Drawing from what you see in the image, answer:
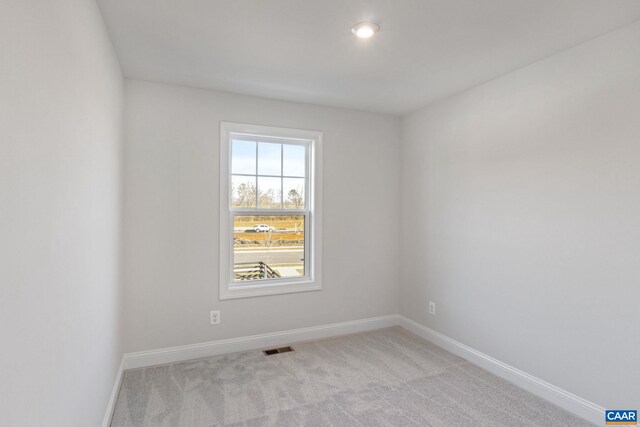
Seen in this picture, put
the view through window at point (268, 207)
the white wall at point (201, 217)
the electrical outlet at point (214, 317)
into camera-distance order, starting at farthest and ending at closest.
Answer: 1. the view through window at point (268, 207)
2. the electrical outlet at point (214, 317)
3. the white wall at point (201, 217)

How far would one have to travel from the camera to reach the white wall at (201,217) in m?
3.00

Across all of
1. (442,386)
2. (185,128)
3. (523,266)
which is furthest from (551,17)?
(185,128)

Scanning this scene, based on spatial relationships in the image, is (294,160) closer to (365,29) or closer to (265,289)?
(265,289)

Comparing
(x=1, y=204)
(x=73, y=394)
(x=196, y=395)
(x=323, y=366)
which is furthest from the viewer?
(x=323, y=366)

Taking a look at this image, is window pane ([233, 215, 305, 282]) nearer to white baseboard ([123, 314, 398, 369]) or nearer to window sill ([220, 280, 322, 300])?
window sill ([220, 280, 322, 300])

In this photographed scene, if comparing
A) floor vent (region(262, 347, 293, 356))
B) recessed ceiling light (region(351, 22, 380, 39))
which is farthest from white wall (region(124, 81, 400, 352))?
recessed ceiling light (region(351, 22, 380, 39))

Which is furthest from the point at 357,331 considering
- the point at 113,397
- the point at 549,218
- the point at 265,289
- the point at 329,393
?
the point at 113,397

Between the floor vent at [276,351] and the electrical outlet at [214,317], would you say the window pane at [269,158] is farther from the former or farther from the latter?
the floor vent at [276,351]

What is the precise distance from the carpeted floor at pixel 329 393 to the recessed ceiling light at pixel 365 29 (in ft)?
8.26

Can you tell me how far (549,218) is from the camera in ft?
8.30

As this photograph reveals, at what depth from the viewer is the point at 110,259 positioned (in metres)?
2.35

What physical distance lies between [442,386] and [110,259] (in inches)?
104

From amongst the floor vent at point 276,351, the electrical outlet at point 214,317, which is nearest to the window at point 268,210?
the electrical outlet at point 214,317

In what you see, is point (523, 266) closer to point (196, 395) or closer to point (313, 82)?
point (313, 82)
